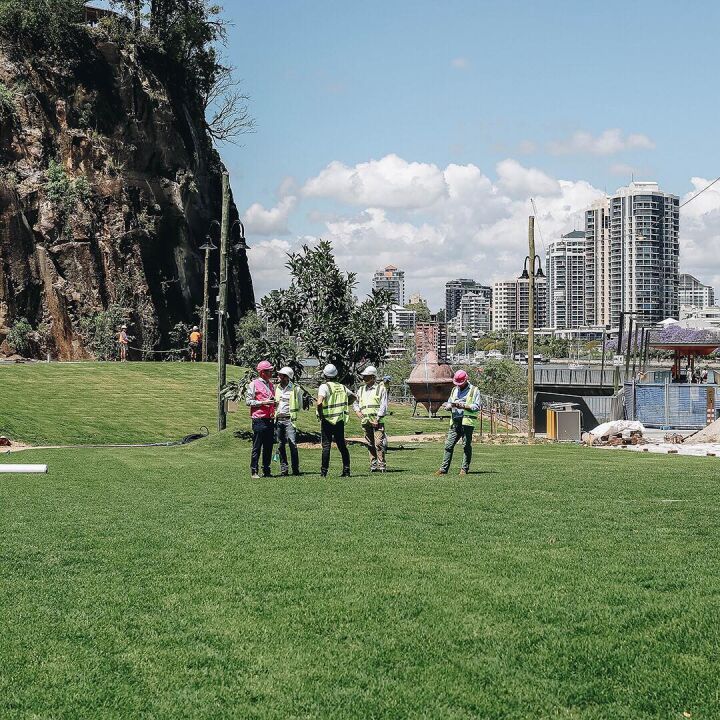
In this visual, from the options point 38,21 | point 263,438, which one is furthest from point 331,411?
point 38,21

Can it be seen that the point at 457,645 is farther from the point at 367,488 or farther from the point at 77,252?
the point at 77,252

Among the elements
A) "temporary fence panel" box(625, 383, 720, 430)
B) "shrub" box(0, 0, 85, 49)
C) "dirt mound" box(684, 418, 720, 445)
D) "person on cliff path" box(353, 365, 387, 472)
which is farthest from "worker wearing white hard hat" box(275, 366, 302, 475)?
"shrub" box(0, 0, 85, 49)

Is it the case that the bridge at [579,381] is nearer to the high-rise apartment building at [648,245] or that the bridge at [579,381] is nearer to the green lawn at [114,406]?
the green lawn at [114,406]

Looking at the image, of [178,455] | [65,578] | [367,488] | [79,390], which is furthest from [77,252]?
[65,578]

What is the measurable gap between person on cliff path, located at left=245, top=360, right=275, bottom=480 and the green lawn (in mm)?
13114

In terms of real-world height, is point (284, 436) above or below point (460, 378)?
below

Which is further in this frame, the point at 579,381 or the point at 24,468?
the point at 579,381

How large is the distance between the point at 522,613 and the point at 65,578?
3.63 metres

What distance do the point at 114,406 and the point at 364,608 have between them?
28399mm

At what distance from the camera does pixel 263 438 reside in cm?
1655

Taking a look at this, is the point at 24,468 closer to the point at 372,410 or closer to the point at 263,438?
the point at 263,438

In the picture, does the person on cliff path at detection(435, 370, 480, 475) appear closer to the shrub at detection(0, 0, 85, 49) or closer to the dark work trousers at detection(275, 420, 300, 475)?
the dark work trousers at detection(275, 420, 300, 475)

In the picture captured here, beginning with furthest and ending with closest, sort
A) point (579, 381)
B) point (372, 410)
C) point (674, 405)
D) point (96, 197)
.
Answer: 1. point (579, 381)
2. point (96, 197)
3. point (674, 405)
4. point (372, 410)

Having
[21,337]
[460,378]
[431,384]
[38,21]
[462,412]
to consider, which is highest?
[38,21]
